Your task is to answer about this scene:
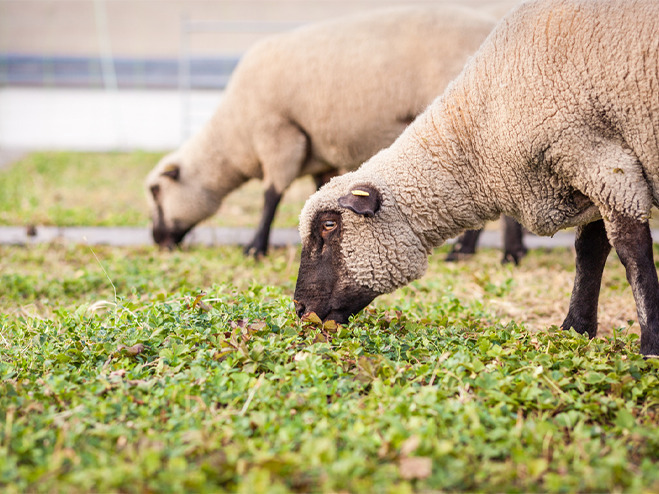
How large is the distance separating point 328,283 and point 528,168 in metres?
1.30

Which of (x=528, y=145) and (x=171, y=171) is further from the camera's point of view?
(x=171, y=171)

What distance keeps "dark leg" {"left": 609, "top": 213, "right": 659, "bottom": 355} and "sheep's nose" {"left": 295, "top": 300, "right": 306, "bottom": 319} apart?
1.76m

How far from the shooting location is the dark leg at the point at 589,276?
3926 mm

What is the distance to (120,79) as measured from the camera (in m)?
27.2

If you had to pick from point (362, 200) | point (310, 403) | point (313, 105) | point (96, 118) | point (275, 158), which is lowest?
point (96, 118)

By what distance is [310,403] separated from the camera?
2.60 m

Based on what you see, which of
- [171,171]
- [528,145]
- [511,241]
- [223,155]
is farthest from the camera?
[171,171]

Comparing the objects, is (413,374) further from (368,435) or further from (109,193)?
(109,193)

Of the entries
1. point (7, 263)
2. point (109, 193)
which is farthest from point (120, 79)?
point (7, 263)

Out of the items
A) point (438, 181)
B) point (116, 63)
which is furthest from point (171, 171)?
point (116, 63)

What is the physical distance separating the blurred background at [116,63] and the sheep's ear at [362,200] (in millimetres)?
14085

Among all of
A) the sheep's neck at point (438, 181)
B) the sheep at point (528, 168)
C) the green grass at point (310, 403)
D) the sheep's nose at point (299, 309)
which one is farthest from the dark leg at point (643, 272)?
the sheep's nose at point (299, 309)

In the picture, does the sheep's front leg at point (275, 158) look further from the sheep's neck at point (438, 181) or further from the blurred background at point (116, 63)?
the blurred background at point (116, 63)

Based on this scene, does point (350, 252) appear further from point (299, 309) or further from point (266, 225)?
point (266, 225)
